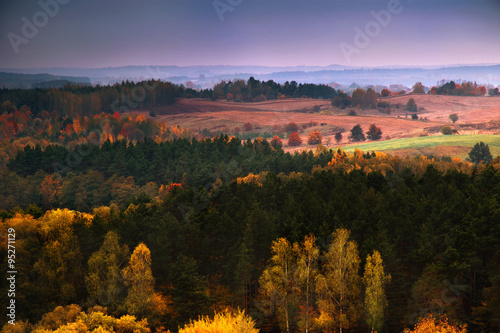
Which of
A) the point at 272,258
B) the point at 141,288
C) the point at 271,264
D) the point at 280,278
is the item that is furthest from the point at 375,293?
the point at 141,288

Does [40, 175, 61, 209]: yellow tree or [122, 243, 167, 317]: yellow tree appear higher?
[122, 243, 167, 317]: yellow tree

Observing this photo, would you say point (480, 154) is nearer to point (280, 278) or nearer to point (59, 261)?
point (280, 278)

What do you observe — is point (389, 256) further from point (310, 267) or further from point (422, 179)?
point (422, 179)

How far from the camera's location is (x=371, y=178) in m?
87.1

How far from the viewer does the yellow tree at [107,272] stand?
59.5 m

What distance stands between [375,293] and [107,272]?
34.6 metres

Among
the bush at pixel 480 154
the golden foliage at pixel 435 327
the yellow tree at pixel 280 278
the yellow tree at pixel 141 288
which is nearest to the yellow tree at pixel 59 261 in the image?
the yellow tree at pixel 141 288

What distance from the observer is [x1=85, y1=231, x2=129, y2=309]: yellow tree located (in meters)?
59.5

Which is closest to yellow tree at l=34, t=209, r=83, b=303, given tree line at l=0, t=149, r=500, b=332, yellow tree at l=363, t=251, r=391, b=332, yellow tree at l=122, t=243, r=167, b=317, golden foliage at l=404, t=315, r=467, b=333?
tree line at l=0, t=149, r=500, b=332

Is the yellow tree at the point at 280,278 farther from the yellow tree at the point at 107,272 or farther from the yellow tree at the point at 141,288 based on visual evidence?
the yellow tree at the point at 107,272

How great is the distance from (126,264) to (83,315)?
1135 cm

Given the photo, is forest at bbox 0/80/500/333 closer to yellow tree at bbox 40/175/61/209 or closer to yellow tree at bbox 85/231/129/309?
yellow tree at bbox 85/231/129/309

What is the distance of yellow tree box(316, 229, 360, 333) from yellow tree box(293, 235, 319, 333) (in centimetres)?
147

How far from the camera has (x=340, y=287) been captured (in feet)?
183
